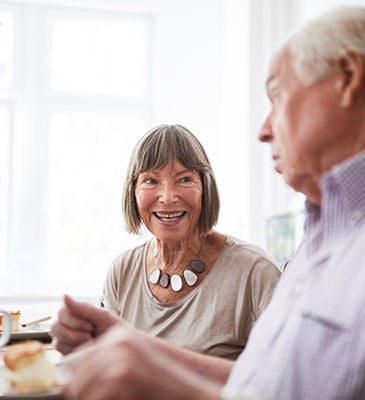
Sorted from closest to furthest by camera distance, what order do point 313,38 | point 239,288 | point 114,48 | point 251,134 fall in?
→ 1. point 313,38
2. point 239,288
3. point 251,134
4. point 114,48

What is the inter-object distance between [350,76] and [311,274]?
0.29 metres

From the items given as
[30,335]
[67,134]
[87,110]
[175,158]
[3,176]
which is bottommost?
[30,335]

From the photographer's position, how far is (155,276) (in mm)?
1831

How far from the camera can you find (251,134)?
456cm

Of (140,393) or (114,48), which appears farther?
(114,48)

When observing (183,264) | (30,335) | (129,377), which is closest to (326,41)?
(129,377)

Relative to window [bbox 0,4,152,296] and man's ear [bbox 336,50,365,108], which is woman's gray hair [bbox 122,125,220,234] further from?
window [bbox 0,4,152,296]

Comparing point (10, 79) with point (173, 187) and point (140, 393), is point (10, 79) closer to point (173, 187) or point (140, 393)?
point (173, 187)

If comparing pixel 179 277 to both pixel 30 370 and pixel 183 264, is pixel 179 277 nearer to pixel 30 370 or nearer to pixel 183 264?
pixel 183 264

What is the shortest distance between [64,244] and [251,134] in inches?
73.5

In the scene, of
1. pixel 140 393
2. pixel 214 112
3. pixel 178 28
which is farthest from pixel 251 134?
pixel 140 393

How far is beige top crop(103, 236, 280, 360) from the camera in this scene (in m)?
1.65

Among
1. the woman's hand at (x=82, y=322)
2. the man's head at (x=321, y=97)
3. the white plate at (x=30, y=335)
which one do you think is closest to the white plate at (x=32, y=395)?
the woman's hand at (x=82, y=322)

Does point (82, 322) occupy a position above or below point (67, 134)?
below
